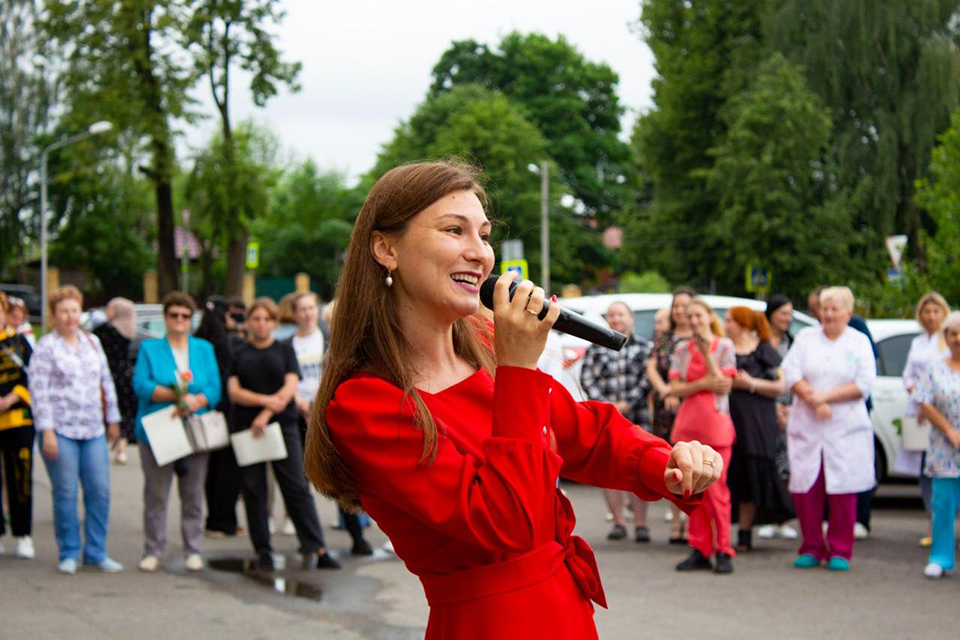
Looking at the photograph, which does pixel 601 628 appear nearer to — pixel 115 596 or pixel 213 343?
pixel 115 596

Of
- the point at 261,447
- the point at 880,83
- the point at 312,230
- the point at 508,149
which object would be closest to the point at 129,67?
the point at 508,149

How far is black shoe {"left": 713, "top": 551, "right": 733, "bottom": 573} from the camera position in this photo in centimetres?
893

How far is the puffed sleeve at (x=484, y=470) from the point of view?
2318mm

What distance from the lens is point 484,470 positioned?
234cm

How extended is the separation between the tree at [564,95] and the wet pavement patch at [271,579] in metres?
47.5

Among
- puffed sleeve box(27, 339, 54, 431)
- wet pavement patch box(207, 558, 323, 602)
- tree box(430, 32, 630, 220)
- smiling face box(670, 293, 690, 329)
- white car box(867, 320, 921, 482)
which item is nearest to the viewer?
wet pavement patch box(207, 558, 323, 602)

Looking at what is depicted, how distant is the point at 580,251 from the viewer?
58.2m

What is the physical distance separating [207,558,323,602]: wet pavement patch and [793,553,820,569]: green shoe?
346 centimetres

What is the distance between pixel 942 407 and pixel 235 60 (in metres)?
30.9

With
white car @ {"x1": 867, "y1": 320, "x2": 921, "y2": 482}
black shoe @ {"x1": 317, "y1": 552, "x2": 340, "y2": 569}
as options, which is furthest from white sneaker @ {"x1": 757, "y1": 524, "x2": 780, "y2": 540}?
black shoe @ {"x1": 317, "y1": 552, "x2": 340, "y2": 569}

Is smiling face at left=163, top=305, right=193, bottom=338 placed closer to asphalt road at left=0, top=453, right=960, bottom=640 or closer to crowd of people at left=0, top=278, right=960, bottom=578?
crowd of people at left=0, top=278, right=960, bottom=578

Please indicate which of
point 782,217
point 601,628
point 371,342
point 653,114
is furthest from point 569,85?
point 371,342

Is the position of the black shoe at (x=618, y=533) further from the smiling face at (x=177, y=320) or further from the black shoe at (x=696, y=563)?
the smiling face at (x=177, y=320)

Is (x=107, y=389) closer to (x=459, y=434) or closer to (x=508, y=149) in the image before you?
(x=459, y=434)
